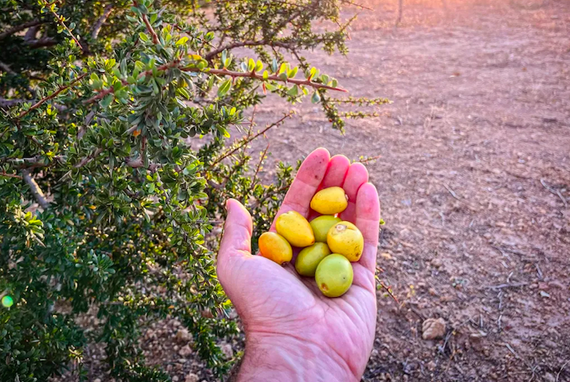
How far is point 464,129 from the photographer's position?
495 centimetres

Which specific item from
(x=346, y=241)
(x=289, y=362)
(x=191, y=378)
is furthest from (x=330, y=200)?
(x=191, y=378)

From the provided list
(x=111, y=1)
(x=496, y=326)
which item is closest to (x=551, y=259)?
(x=496, y=326)

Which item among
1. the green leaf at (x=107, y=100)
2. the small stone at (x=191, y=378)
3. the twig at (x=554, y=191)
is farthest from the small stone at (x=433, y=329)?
the green leaf at (x=107, y=100)

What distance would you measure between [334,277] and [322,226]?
0.38 m

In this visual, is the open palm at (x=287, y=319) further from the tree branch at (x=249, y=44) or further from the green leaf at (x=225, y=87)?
the tree branch at (x=249, y=44)

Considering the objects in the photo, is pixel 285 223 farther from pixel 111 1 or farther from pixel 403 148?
pixel 403 148

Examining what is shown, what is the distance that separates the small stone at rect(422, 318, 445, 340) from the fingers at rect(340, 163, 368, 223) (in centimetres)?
93

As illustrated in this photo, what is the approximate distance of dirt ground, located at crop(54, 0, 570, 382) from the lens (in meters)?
2.53

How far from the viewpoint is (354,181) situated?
7.31 ft

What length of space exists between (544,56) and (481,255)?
5696 millimetres

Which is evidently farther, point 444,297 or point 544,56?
point 544,56

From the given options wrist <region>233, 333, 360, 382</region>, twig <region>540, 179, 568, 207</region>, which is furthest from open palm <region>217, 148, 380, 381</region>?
twig <region>540, 179, 568, 207</region>

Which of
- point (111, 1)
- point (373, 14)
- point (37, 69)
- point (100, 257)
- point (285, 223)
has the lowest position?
point (373, 14)

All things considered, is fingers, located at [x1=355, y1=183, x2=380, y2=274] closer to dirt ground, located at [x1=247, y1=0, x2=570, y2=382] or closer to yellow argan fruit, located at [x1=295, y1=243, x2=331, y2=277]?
yellow argan fruit, located at [x1=295, y1=243, x2=331, y2=277]
